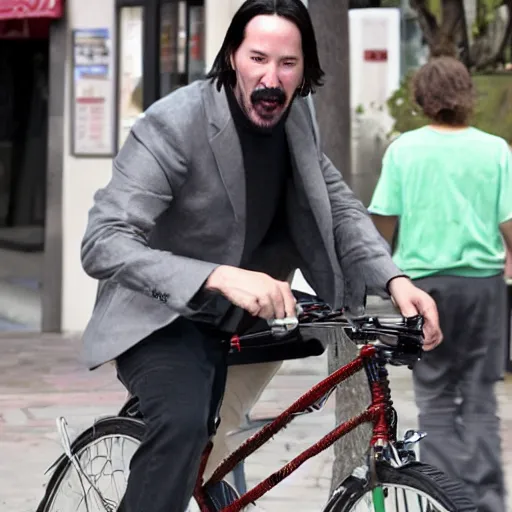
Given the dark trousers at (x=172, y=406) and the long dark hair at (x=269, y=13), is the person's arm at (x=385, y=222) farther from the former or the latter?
the dark trousers at (x=172, y=406)

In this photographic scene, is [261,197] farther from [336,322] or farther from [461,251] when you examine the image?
[461,251]

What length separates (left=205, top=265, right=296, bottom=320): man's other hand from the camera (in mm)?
3098

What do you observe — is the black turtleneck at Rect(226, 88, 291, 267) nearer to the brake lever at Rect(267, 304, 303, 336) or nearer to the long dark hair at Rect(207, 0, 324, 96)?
the long dark hair at Rect(207, 0, 324, 96)

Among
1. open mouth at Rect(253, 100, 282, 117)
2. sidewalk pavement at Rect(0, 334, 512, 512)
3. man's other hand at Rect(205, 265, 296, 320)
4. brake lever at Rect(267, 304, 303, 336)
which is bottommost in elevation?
sidewalk pavement at Rect(0, 334, 512, 512)

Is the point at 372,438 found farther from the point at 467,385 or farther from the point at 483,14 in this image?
the point at 483,14

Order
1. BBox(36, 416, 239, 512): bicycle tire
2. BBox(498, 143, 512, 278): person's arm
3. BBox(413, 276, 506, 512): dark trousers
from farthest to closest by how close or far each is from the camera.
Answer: BBox(498, 143, 512, 278): person's arm → BBox(413, 276, 506, 512): dark trousers → BBox(36, 416, 239, 512): bicycle tire

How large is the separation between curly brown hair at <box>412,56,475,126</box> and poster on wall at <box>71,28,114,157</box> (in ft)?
18.9

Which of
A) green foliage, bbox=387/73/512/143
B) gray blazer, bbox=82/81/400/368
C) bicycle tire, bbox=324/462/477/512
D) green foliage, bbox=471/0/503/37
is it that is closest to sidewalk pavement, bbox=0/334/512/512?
gray blazer, bbox=82/81/400/368

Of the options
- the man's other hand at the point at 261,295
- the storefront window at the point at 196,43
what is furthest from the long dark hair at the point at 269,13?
the storefront window at the point at 196,43

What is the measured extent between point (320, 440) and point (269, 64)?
0.90 m

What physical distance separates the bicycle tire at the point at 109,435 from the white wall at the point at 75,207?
23.6ft

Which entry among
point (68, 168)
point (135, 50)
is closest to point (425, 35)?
point (135, 50)

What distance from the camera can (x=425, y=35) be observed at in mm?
10586

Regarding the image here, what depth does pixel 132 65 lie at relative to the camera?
1130 cm
